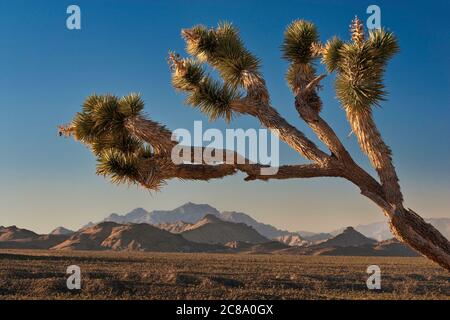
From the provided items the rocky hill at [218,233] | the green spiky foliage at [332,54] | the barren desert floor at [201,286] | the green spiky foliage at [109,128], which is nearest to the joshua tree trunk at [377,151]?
the green spiky foliage at [332,54]

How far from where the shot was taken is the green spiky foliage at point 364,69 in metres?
9.20

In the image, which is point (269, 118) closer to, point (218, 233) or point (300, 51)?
point (300, 51)

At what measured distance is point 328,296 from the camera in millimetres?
24172

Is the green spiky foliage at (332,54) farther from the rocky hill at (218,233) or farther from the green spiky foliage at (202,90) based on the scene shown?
the rocky hill at (218,233)

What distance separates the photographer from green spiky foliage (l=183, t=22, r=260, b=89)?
10.8m

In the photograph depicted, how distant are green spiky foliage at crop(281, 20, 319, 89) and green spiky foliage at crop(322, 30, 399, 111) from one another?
1.47m

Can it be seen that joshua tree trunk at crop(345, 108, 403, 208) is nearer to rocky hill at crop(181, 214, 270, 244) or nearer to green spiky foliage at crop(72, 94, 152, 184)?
green spiky foliage at crop(72, 94, 152, 184)

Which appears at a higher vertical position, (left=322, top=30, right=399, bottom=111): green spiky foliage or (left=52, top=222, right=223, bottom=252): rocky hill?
(left=322, top=30, right=399, bottom=111): green spiky foliage

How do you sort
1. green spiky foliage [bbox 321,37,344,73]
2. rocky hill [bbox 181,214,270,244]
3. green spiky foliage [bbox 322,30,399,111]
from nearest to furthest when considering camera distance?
green spiky foliage [bbox 322,30,399,111] → green spiky foliage [bbox 321,37,344,73] → rocky hill [bbox 181,214,270,244]

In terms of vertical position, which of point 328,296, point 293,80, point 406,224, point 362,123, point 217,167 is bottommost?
point 328,296

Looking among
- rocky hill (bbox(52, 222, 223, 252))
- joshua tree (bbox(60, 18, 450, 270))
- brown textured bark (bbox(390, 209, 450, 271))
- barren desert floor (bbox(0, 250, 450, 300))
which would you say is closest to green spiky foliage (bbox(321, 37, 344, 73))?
joshua tree (bbox(60, 18, 450, 270))

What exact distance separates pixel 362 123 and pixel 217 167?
98.4 inches
